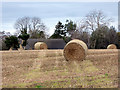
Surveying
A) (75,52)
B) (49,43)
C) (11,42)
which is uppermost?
(75,52)

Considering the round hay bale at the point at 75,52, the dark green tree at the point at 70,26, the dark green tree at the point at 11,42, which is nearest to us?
the round hay bale at the point at 75,52

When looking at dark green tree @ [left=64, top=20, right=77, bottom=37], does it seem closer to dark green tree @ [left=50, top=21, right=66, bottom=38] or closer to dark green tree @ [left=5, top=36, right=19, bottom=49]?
dark green tree @ [left=50, top=21, right=66, bottom=38]

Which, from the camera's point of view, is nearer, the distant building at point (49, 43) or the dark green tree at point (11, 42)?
the dark green tree at point (11, 42)

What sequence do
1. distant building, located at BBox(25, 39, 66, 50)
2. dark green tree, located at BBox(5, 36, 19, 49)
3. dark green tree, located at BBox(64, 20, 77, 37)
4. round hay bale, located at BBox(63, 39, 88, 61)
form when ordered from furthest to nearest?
dark green tree, located at BBox(64, 20, 77, 37)
distant building, located at BBox(25, 39, 66, 50)
dark green tree, located at BBox(5, 36, 19, 49)
round hay bale, located at BBox(63, 39, 88, 61)

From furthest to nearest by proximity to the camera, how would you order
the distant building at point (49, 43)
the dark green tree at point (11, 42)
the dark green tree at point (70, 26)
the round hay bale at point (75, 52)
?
the dark green tree at point (70, 26)
the distant building at point (49, 43)
the dark green tree at point (11, 42)
the round hay bale at point (75, 52)

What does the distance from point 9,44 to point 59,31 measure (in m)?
25.4

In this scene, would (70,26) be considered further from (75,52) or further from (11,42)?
(75,52)

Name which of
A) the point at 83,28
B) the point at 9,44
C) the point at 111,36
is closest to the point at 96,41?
the point at 111,36

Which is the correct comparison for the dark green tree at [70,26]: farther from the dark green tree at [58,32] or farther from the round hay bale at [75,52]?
the round hay bale at [75,52]

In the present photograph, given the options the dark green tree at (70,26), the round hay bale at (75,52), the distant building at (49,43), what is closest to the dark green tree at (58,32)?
the dark green tree at (70,26)

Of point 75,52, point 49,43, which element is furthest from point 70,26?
point 75,52

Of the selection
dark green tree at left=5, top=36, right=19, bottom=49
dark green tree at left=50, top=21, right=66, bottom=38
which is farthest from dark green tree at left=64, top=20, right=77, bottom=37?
dark green tree at left=5, top=36, right=19, bottom=49

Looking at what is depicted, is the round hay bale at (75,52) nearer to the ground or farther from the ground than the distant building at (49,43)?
farther from the ground

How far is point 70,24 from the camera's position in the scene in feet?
211
